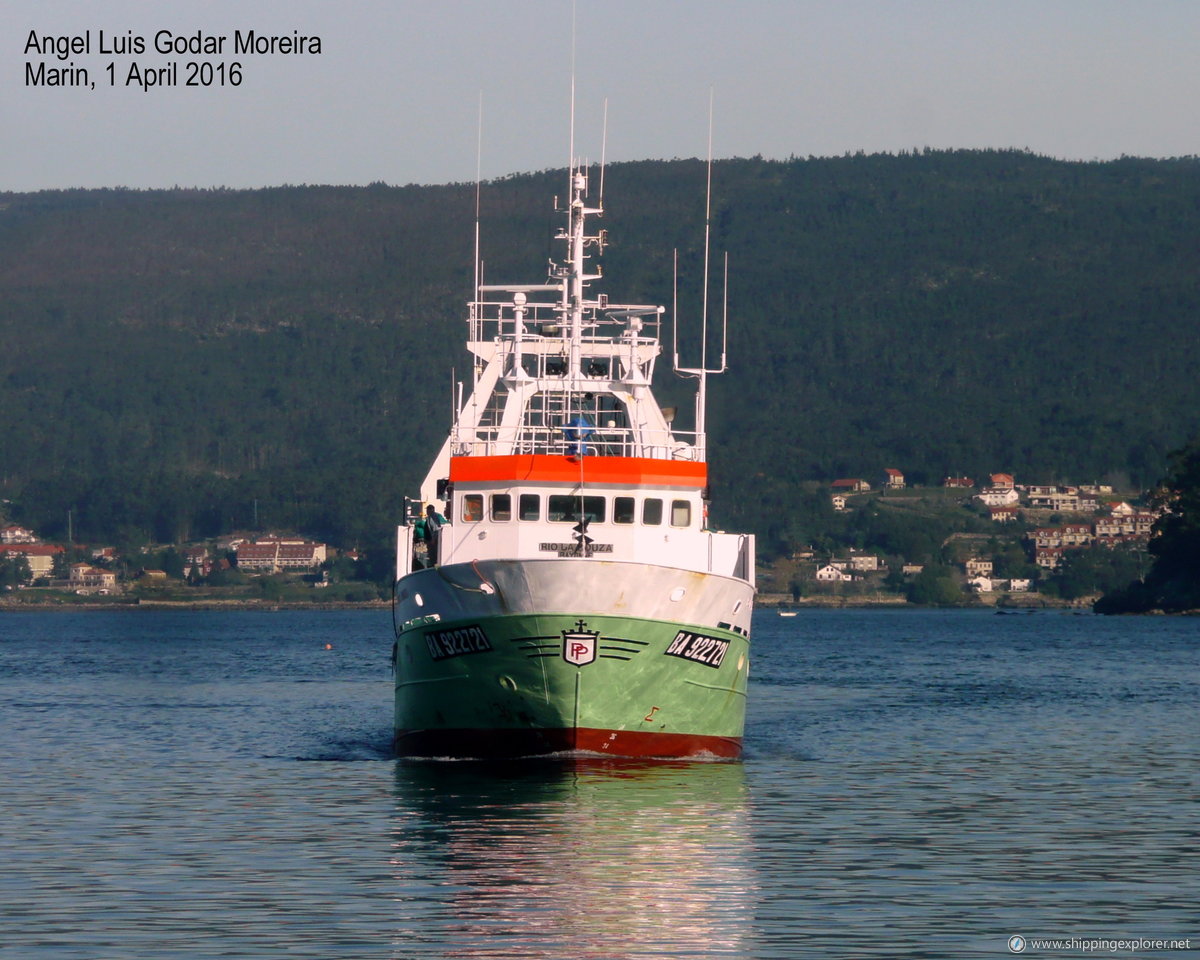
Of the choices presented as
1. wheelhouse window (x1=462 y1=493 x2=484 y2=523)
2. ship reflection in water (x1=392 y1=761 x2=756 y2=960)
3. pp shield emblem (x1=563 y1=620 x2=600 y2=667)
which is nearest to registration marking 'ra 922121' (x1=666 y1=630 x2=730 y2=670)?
pp shield emblem (x1=563 y1=620 x2=600 y2=667)

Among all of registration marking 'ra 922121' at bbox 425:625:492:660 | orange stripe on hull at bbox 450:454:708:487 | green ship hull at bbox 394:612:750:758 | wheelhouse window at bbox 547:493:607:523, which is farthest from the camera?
wheelhouse window at bbox 547:493:607:523

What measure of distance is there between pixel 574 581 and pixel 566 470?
3.83 m

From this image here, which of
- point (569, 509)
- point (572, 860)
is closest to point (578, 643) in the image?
point (569, 509)

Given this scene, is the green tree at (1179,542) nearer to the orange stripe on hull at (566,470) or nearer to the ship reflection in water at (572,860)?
the orange stripe on hull at (566,470)

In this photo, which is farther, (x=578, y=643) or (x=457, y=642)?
(x=457, y=642)

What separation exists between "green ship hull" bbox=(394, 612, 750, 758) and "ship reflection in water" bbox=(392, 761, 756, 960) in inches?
21.2

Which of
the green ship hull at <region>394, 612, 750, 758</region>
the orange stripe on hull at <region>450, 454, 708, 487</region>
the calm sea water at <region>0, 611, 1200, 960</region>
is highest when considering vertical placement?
the orange stripe on hull at <region>450, 454, 708, 487</region>

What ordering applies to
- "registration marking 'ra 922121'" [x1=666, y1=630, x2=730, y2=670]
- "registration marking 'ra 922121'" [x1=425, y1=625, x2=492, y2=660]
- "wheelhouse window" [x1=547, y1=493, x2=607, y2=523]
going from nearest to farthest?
"registration marking 'ra 922121'" [x1=425, y1=625, x2=492, y2=660]
"registration marking 'ra 922121'" [x1=666, y1=630, x2=730, y2=670]
"wheelhouse window" [x1=547, y1=493, x2=607, y2=523]

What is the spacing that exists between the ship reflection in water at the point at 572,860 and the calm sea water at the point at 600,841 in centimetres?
7

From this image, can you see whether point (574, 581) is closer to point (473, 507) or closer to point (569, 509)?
point (569, 509)

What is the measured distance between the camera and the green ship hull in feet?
117

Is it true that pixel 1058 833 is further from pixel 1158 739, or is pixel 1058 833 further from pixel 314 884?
pixel 1158 739

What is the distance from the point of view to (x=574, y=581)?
3553cm

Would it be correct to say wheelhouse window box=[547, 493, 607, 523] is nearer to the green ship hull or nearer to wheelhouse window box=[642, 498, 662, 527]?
wheelhouse window box=[642, 498, 662, 527]
